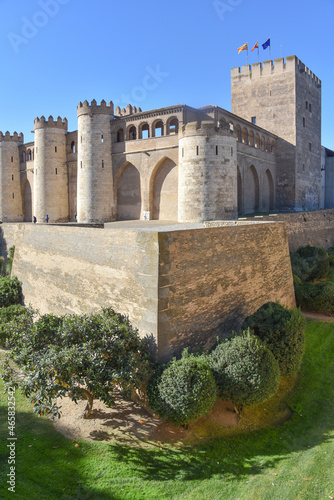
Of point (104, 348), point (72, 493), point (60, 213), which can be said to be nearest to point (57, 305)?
point (104, 348)

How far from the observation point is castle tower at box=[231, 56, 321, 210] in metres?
29.6

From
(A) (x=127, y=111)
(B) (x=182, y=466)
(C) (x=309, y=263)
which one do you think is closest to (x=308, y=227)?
(C) (x=309, y=263)

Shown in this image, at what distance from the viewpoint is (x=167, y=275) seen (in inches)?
348

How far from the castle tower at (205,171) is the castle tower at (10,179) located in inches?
774

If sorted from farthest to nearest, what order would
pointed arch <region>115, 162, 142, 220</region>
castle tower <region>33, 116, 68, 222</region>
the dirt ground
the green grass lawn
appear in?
castle tower <region>33, 116, 68, 222</region>
pointed arch <region>115, 162, 142, 220</region>
the dirt ground
the green grass lawn

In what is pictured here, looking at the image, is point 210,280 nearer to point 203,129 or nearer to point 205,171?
point 205,171

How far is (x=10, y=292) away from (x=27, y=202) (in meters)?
19.3

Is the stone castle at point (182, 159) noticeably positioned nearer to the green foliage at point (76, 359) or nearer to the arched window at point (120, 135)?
the arched window at point (120, 135)

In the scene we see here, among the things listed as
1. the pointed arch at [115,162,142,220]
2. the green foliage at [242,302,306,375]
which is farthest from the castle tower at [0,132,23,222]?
the green foliage at [242,302,306,375]

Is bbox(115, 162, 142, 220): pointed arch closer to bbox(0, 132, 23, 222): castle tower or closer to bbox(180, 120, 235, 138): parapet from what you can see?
bbox(180, 120, 235, 138): parapet

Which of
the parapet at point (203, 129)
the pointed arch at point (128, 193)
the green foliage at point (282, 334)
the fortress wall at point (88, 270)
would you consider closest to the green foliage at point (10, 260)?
the fortress wall at point (88, 270)

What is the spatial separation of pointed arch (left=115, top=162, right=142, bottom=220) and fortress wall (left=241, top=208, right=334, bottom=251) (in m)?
8.39

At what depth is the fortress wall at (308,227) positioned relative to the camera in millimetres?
19914

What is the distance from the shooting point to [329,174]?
39875 mm
